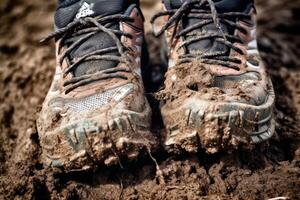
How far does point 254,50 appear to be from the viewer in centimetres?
168

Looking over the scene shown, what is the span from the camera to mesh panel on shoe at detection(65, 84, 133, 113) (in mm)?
1347

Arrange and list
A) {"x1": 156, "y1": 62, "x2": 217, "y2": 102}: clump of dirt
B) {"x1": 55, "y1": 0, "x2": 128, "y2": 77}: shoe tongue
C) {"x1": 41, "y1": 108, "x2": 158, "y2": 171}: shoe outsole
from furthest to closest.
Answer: {"x1": 55, "y1": 0, "x2": 128, "y2": 77}: shoe tongue → {"x1": 156, "y1": 62, "x2": 217, "y2": 102}: clump of dirt → {"x1": 41, "y1": 108, "x2": 158, "y2": 171}: shoe outsole

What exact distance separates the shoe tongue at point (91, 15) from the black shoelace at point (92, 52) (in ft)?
0.06

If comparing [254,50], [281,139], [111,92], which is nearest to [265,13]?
[254,50]

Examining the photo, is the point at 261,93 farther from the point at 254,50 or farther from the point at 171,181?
the point at 171,181

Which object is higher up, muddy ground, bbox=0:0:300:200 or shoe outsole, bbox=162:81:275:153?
shoe outsole, bbox=162:81:275:153

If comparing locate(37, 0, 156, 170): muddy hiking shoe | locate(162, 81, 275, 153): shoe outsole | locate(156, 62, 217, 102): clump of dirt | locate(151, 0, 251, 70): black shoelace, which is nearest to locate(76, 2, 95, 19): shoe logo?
locate(37, 0, 156, 170): muddy hiking shoe

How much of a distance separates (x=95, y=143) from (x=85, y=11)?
629mm

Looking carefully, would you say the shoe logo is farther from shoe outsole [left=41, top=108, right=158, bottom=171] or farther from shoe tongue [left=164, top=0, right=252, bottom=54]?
shoe outsole [left=41, top=108, right=158, bottom=171]

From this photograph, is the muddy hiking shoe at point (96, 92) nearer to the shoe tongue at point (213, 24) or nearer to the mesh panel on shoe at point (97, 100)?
the mesh panel on shoe at point (97, 100)

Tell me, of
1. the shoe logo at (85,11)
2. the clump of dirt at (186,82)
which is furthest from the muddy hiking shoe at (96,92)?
the clump of dirt at (186,82)

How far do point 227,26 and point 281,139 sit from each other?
1.81 feet

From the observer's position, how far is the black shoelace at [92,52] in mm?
1464

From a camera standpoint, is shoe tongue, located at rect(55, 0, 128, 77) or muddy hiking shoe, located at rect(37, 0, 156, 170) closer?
muddy hiking shoe, located at rect(37, 0, 156, 170)
